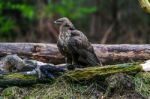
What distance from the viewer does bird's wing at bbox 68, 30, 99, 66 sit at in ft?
27.8

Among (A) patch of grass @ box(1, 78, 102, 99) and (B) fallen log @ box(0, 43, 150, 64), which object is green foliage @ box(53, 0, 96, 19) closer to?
(B) fallen log @ box(0, 43, 150, 64)

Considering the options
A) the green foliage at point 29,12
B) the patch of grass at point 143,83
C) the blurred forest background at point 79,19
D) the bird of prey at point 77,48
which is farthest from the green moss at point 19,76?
the green foliage at point 29,12

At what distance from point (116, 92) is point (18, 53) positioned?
2.20 meters

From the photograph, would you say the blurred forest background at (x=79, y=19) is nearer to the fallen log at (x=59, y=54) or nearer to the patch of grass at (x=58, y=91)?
the fallen log at (x=59, y=54)

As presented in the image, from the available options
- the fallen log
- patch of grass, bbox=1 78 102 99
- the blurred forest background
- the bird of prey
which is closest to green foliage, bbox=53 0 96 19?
the blurred forest background

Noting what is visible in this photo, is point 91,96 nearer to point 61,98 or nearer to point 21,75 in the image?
point 61,98

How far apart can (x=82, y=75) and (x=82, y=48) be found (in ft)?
2.14

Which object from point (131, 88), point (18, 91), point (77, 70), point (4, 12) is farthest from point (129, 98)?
point (4, 12)

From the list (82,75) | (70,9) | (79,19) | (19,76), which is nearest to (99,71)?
(82,75)

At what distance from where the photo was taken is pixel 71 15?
16156mm

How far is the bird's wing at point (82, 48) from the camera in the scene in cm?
847

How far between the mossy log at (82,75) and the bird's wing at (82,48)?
21.0 inches

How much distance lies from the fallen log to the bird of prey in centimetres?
77

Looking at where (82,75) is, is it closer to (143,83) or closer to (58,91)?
(58,91)
